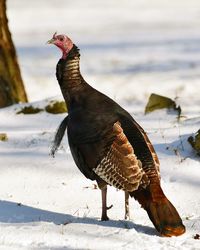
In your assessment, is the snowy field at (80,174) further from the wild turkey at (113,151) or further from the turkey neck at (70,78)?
the turkey neck at (70,78)

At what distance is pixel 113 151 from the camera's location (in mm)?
6020

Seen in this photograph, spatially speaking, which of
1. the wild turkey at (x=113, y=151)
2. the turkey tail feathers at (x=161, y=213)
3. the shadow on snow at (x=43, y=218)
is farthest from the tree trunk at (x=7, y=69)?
the turkey tail feathers at (x=161, y=213)

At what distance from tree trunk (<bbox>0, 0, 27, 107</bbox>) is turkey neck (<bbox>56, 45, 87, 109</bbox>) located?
4443mm

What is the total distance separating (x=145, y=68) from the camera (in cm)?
1712

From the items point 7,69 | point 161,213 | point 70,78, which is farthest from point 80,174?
point 7,69

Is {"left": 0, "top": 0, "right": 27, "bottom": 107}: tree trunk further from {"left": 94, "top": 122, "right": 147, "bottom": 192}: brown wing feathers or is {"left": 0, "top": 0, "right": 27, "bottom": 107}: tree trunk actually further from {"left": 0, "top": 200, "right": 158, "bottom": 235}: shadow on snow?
{"left": 94, "top": 122, "right": 147, "bottom": 192}: brown wing feathers

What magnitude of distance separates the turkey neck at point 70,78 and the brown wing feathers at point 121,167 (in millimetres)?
524

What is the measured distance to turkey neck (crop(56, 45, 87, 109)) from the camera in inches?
250

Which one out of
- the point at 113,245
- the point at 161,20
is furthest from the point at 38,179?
the point at 161,20

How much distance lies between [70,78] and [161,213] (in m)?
1.40

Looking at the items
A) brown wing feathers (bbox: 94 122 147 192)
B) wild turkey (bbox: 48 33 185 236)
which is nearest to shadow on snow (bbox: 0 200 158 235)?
wild turkey (bbox: 48 33 185 236)

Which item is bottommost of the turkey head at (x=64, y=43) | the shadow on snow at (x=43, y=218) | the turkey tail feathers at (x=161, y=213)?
the shadow on snow at (x=43, y=218)

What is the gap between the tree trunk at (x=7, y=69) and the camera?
10.8m

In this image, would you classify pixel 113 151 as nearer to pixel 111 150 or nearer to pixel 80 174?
pixel 111 150
